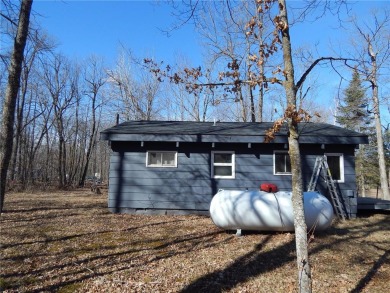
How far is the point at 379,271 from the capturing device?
5742 millimetres

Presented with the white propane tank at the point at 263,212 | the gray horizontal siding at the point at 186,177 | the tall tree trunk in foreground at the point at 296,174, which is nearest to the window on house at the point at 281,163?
the gray horizontal siding at the point at 186,177

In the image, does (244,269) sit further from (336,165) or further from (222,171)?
(336,165)

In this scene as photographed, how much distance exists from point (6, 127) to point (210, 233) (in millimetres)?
5569

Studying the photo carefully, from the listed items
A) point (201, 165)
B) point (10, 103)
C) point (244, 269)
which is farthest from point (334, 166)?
point (10, 103)

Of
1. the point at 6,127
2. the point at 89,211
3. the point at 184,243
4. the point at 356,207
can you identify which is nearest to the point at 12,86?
the point at 6,127

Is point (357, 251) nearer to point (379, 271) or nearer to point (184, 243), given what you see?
point (379, 271)

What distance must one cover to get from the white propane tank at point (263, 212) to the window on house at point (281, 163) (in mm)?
3154

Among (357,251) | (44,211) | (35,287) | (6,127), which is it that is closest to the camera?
(6,127)

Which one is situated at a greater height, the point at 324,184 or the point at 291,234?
the point at 324,184

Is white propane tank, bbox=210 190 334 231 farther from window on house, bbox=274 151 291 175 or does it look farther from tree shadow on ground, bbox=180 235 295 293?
window on house, bbox=274 151 291 175

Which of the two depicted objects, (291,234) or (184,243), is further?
(291,234)

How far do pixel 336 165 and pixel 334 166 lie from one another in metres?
0.08

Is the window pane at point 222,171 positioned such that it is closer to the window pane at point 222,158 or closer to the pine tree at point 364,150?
the window pane at point 222,158

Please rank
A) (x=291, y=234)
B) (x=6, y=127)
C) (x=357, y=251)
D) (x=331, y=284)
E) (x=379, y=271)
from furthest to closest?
1. (x=291, y=234)
2. (x=357, y=251)
3. (x=379, y=271)
4. (x=331, y=284)
5. (x=6, y=127)
